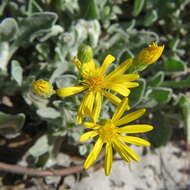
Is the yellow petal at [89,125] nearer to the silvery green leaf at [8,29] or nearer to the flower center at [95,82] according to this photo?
the flower center at [95,82]

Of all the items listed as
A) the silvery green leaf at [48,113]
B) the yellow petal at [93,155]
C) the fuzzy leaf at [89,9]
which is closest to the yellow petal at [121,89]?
the yellow petal at [93,155]

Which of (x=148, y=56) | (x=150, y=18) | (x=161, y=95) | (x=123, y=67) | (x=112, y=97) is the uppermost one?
(x=150, y=18)

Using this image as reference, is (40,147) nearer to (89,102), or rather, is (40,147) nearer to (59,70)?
(59,70)

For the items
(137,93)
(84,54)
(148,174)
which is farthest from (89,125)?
(148,174)

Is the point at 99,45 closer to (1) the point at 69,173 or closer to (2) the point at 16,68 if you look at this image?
(2) the point at 16,68

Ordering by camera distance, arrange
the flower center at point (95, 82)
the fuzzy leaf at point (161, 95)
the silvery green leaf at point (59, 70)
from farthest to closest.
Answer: the fuzzy leaf at point (161, 95)
the silvery green leaf at point (59, 70)
the flower center at point (95, 82)

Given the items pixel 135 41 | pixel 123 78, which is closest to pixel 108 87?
pixel 123 78

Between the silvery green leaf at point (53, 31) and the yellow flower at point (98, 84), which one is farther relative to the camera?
the silvery green leaf at point (53, 31)
